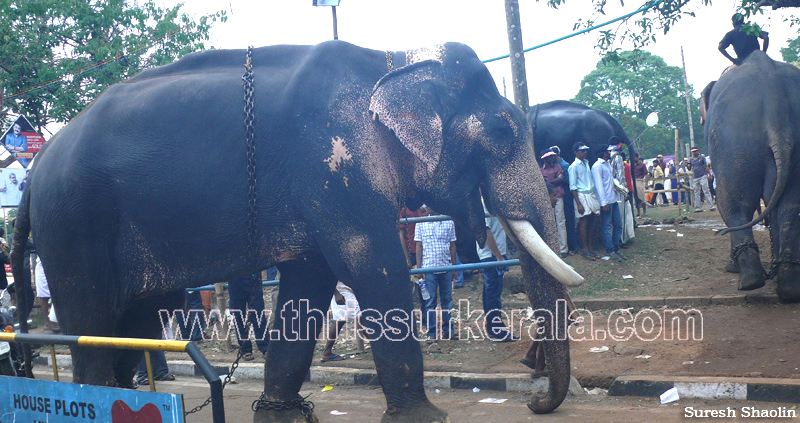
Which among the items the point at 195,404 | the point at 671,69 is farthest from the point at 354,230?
the point at 671,69

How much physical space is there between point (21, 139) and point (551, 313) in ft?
39.8

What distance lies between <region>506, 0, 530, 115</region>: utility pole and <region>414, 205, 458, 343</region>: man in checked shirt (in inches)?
64.5

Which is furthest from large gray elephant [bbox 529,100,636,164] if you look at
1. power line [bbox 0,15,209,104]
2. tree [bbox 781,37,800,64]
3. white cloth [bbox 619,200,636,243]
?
tree [bbox 781,37,800,64]

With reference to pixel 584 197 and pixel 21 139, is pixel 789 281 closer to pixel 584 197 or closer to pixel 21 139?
pixel 584 197

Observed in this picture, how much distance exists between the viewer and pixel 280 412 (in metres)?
4.01

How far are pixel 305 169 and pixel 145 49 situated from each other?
16.1 meters

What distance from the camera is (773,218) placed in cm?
686

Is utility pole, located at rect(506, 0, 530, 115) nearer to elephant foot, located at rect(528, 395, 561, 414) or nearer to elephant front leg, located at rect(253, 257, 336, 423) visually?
elephant foot, located at rect(528, 395, 561, 414)

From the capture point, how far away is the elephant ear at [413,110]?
11.3ft

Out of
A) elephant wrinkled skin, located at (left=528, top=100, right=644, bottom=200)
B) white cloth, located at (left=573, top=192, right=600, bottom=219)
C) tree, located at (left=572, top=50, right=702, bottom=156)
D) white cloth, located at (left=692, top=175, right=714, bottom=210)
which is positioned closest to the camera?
white cloth, located at (left=573, top=192, right=600, bottom=219)

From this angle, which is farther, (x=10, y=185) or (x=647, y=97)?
(x=647, y=97)

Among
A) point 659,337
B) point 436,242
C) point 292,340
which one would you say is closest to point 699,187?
point 436,242

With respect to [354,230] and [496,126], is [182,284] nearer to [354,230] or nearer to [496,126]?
[354,230]

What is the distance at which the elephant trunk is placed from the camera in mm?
3793
